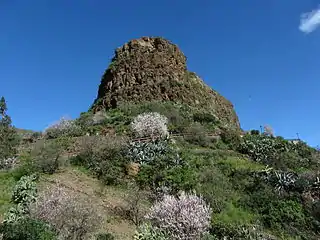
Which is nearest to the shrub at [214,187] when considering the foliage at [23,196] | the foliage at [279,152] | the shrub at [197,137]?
the foliage at [279,152]

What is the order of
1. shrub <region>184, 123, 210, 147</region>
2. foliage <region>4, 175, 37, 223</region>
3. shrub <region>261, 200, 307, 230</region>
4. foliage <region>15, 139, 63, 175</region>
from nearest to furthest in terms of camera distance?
foliage <region>4, 175, 37, 223</region>, shrub <region>261, 200, 307, 230</region>, foliage <region>15, 139, 63, 175</region>, shrub <region>184, 123, 210, 147</region>

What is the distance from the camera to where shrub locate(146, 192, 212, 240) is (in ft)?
46.5

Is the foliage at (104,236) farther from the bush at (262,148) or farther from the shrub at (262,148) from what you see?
the shrub at (262,148)

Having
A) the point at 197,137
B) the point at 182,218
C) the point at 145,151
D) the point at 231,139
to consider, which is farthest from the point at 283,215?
the point at 231,139

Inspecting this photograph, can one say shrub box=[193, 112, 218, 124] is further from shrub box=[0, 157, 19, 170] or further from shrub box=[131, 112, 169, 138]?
shrub box=[0, 157, 19, 170]

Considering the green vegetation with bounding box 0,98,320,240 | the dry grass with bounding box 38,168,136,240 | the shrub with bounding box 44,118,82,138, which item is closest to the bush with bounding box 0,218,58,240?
the green vegetation with bounding box 0,98,320,240

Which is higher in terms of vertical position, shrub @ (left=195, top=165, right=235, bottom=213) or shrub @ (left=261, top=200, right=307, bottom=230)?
shrub @ (left=195, top=165, right=235, bottom=213)

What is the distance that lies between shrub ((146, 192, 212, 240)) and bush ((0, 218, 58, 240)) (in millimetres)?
3583

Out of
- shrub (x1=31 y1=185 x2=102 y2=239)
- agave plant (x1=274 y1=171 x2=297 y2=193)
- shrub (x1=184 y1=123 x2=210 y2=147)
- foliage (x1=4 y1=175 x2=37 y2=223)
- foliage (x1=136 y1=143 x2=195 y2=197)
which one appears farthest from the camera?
shrub (x1=184 y1=123 x2=210 y2=147)

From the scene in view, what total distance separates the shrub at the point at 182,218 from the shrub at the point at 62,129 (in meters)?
25.0

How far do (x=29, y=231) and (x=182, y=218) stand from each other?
491 centimetres

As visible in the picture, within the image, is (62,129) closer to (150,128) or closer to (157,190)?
(150,128)

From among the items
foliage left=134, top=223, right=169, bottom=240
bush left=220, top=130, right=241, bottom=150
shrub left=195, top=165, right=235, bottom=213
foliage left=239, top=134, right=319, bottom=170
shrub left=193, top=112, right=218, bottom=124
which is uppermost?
shrub left=193, top=112, right=218, bottom=124

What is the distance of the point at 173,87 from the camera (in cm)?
5434
